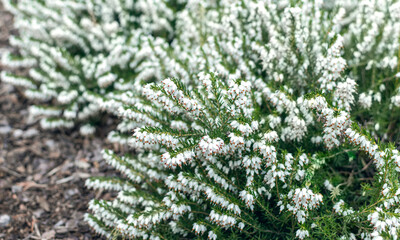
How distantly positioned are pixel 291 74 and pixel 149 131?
5.91 feet

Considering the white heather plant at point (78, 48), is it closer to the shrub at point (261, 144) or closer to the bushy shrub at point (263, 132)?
the bushy shrub at point (263, 132)

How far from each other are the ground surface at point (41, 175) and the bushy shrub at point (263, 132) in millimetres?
581

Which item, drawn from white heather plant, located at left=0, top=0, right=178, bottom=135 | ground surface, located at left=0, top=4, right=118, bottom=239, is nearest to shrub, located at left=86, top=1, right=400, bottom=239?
ground surface, located at left=0, top=4, right=118, bottom=239

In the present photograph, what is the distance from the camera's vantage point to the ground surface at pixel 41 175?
4.10m

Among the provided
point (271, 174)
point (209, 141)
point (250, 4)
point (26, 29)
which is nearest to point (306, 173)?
point (271, 174)

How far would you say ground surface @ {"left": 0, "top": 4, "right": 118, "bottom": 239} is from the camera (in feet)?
13.5

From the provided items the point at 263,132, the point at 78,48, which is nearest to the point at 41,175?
the point at 78,48

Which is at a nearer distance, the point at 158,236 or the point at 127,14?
the point at 158,236

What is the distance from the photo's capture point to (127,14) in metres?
5.61

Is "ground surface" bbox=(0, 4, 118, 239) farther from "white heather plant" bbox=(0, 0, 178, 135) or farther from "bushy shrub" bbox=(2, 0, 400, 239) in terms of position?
"bushy shrub" bbox=(2, 0, 400, 239)

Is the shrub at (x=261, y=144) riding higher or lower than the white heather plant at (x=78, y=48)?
lower

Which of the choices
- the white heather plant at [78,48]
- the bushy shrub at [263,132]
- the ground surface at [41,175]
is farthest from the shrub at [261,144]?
the white heather plant at [78,48]

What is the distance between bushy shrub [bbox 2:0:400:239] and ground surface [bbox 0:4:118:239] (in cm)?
58

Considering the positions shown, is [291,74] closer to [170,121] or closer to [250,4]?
[250,4]
